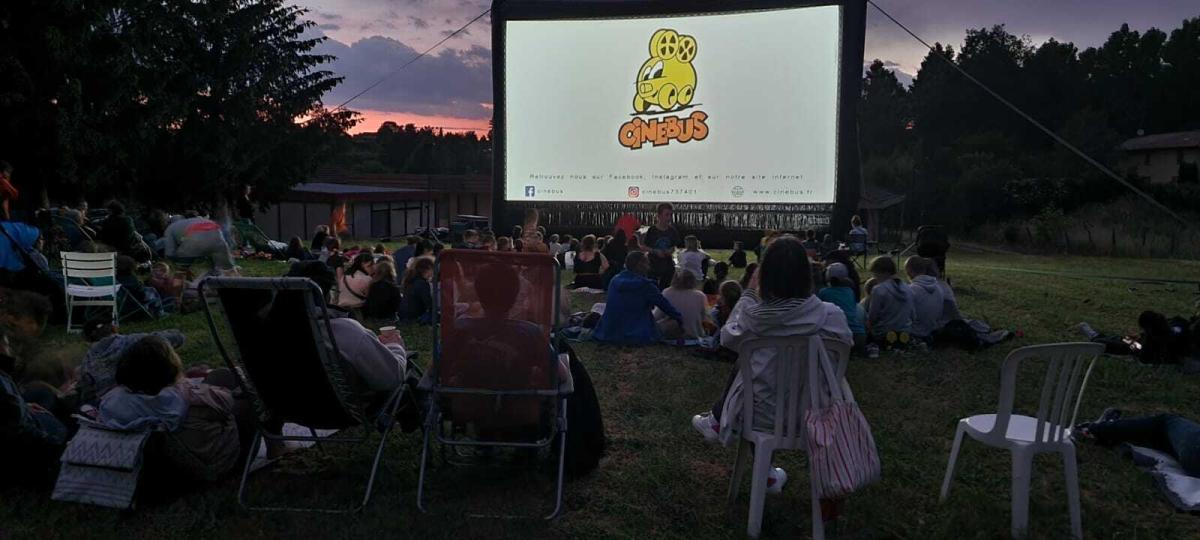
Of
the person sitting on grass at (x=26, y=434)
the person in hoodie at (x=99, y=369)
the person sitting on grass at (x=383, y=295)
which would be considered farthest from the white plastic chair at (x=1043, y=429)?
the person sitting on grass at (x=383, y=295)

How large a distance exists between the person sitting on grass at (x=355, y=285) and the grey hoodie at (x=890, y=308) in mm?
4467

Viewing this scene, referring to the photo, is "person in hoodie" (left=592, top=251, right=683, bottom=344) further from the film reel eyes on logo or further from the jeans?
the film reel eyes on logo

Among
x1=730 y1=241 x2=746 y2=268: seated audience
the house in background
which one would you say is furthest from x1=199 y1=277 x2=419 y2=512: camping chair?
the house in background

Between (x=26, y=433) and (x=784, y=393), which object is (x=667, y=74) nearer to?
(x=784, y=393)

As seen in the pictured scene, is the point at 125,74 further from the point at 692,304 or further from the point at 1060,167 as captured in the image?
the point at 1060,167

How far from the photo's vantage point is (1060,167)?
108 feet

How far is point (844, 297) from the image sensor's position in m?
5.43

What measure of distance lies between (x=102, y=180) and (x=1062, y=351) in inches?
672

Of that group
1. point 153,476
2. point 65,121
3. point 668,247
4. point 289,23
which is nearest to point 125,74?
point 65,121

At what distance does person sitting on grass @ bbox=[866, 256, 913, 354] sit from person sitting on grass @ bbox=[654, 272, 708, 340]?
1.32m

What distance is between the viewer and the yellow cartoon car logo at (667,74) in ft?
35.9

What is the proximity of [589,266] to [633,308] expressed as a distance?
332 cm

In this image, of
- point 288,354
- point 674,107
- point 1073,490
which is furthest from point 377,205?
point 1073,490

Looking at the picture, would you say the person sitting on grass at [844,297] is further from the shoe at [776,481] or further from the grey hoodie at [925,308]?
the shoe at [776,481]
